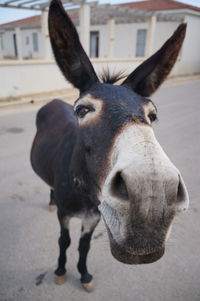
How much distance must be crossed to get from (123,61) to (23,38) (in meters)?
19.8

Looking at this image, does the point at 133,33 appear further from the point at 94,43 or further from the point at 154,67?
the point at 154,67

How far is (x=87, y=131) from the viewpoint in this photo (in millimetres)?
1413

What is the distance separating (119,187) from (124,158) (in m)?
0.13

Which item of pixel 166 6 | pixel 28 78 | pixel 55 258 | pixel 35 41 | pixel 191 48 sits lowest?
pixel 55 258

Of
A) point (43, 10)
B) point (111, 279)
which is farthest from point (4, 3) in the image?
point (111, 279)

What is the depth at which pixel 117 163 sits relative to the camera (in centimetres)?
99

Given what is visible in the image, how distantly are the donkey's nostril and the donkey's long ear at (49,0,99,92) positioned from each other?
3.12 feet

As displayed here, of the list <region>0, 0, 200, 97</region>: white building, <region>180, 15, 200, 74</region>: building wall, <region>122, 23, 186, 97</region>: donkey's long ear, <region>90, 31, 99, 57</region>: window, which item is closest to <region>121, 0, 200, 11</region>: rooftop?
<region>0, 0, 200, 97</region>: white building

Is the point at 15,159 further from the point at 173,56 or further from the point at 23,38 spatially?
the point at 23,38

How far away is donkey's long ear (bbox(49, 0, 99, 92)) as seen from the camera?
1545 mm

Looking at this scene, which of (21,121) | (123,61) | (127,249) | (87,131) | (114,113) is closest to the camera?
(127,249)

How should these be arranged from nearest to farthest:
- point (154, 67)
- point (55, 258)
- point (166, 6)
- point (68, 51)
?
point (68, 51) < point (154, 67) < point (55, 258) < point (166, 6)

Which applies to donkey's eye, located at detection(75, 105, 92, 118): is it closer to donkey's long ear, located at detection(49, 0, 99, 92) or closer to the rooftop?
donkey's long ear, located at detection(49, 0, 99, 92)

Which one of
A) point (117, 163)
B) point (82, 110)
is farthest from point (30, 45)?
point (117, 163)
